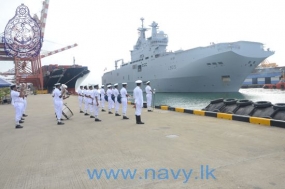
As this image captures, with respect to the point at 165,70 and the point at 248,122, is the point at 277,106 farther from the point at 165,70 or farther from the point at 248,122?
the point at 165,70

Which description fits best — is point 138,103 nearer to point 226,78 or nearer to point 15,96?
point 15,96

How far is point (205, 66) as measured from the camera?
3155 cm

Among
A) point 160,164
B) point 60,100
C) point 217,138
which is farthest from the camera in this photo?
point 60,100

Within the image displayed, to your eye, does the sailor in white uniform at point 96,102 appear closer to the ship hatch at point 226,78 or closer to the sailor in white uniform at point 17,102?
the sailor in white uniform at point 17,102

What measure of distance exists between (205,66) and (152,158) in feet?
95.4

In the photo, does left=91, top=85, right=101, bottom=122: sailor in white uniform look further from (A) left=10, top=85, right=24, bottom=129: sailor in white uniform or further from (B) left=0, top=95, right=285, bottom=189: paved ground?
(A) left=10, top=85, right=24, bottom=129: sailor in white uniform

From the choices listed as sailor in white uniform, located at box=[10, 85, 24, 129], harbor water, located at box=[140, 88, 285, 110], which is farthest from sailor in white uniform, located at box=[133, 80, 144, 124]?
harbor water, located at box=[140, 88, 285, 110]

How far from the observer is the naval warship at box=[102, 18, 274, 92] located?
31.0m

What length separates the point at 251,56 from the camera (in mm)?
31297

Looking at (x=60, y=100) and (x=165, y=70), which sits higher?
(x=165, y=70)

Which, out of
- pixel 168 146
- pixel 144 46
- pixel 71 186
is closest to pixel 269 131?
pixel 168 146

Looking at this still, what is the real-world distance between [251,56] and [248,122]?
2718 centimetres

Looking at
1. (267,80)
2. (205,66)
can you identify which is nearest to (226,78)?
(205,66)

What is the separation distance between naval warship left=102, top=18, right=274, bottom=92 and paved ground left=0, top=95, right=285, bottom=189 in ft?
85.3
